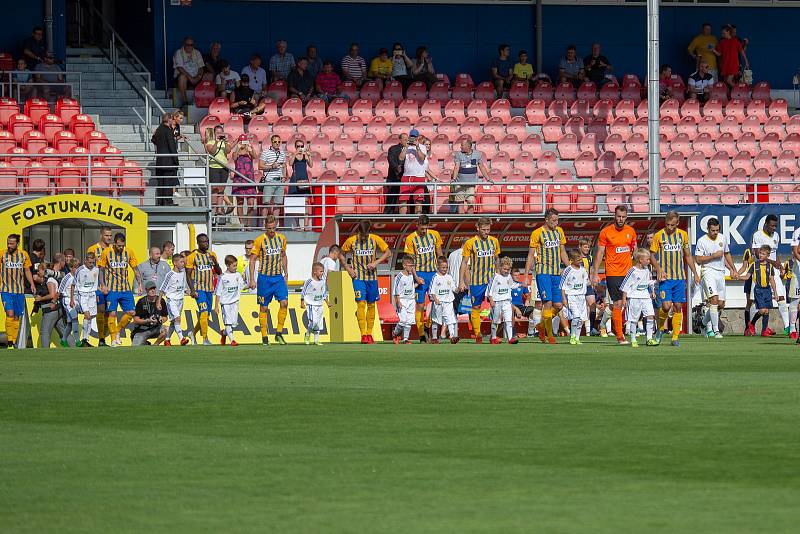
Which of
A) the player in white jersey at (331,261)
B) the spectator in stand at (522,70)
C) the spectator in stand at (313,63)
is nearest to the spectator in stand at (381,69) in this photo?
the spectator in stand at (313,63)

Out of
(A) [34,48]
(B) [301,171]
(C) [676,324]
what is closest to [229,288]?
(B) [301,171]

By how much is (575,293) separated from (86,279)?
763 cm

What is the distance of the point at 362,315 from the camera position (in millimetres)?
22531

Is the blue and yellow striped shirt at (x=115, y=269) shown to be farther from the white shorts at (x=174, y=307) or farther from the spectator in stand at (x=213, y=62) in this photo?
the spectator in stand at (x=213, y=62)

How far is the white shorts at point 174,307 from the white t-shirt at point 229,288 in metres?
0.74

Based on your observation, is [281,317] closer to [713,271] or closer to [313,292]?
[313,292]

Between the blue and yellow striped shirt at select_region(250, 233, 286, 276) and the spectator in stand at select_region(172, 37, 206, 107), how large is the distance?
10.9 metres

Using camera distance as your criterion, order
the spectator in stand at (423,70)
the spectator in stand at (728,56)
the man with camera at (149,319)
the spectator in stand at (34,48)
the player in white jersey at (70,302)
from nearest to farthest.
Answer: the player in white jersey at (70,302) < the man with camera at (149,319) < the spectator in stand at (34,48) < the spectator in stand at (423,70) < the spectator in stand at (728,56)

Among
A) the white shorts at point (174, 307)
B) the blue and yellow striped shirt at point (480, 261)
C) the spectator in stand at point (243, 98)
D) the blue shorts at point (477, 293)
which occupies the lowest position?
the white shorts at point (174, 307)

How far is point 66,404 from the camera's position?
11641mm

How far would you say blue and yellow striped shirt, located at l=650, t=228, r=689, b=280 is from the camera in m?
19.9

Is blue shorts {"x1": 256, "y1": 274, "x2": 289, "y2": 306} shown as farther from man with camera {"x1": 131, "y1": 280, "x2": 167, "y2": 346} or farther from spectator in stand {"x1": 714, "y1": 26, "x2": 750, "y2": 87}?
spectator in stand {"x1": 714, "y1": 26, "x2": 750, "y2": 87}

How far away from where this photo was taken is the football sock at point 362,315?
2247 centimetres

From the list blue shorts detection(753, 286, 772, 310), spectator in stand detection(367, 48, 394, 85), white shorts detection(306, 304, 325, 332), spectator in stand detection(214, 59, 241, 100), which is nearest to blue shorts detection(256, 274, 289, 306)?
white shorts detection(306, 304, 325, 332)
